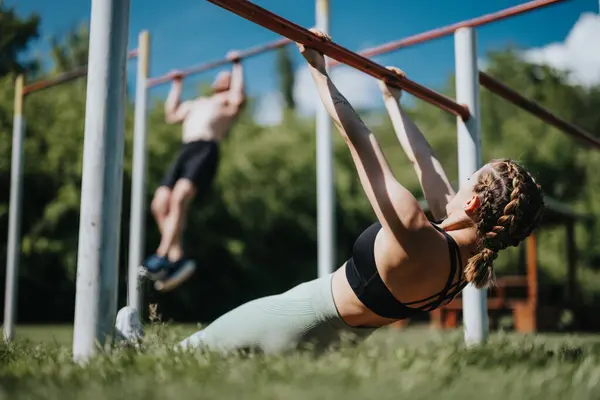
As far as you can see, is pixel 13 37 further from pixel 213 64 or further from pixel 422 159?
pixel 422 159

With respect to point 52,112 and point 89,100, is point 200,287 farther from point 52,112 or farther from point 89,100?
point 89,100

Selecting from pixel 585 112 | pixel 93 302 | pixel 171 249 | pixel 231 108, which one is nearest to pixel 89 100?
pixel 93 302

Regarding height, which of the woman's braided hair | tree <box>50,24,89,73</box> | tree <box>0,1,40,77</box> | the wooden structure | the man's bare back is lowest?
the wooden structure

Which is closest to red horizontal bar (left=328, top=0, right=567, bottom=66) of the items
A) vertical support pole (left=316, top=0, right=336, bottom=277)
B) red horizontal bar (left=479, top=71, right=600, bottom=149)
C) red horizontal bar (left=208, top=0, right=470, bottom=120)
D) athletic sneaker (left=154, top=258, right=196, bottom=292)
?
red horizontal bar (left=479, top=71, right=600, bottom=149)

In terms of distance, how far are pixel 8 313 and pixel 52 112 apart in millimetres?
8861

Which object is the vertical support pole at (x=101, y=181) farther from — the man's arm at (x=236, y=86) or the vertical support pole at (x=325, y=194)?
the man's arm at (x=236, y=86)

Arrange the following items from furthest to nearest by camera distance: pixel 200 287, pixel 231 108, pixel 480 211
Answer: pixel 200 287 < pixel 231 108 < pixel 480 211

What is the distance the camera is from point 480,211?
2.34m

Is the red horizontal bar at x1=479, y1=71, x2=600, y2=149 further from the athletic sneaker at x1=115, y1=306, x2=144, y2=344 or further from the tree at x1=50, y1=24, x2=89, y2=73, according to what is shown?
the tree at x1=50, y1=24, x2=89, y2=73

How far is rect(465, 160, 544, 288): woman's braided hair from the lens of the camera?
92.3 inches

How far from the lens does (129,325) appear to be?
2.48 metres

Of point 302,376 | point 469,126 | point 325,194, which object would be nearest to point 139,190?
point 325,194

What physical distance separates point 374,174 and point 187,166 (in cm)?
401

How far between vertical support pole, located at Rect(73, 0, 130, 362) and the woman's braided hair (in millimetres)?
1163
